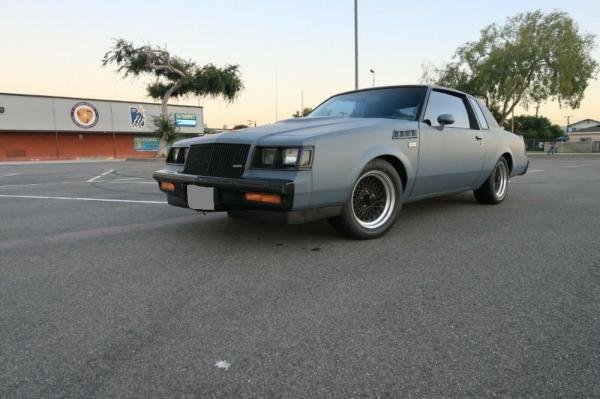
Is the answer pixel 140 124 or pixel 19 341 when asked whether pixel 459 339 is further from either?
pixel 140 124

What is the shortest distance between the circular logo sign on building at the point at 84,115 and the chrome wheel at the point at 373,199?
129ft

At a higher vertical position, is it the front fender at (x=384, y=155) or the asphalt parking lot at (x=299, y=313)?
the front fender at (x=384, y=155)

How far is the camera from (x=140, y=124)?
4031 cm

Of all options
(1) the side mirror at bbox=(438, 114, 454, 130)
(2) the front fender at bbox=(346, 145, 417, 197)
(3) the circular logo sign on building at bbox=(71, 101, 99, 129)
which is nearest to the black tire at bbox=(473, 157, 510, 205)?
(1) the side mirror at bbox=(438, 114, 454, 130)

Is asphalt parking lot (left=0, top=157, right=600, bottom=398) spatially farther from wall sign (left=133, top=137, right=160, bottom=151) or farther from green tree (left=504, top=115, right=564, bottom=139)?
green tree (left=504, top=115, right=564, bottom=139)

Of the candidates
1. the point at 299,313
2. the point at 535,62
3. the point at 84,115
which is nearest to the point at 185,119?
the point at 84,115

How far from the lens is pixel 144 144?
42.0 metres

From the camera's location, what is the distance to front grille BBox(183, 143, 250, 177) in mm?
3277

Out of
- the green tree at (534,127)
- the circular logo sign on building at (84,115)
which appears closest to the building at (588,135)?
the green tree at (534,127)

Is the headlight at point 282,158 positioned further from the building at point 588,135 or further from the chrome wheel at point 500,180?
the building at point 588,135

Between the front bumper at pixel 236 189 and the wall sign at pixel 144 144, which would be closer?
the front bumper at pixel 236 189

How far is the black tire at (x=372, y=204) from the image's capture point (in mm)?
3490

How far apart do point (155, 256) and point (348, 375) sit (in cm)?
208

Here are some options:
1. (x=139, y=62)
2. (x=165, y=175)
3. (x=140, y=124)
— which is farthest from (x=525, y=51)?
(x=165, y=175)
